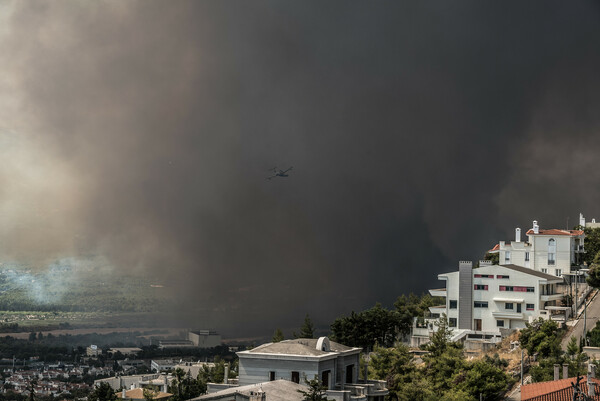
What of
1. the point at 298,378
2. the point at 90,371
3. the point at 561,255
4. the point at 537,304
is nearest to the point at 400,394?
the point at 298,378

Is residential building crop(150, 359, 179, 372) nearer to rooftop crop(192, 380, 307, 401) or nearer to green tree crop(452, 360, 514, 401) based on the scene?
green tree crop(452, 360, 514, 401)

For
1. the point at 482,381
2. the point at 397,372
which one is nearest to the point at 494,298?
the point at 397,372

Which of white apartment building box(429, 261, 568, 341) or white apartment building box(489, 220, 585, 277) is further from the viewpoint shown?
white apartment building box(489, 220, 585, 277)

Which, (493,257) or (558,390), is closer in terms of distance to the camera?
(558,390)

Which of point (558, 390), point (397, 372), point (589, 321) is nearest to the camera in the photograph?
point (558, 390)

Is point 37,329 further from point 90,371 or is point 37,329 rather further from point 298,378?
point 298,378

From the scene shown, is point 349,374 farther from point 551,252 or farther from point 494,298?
point 551,252

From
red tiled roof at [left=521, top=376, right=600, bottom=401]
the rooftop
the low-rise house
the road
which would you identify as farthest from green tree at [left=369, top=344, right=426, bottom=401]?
the road

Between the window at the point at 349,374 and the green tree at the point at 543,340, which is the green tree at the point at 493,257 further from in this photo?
the window at the point at 349,374
